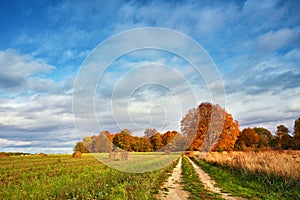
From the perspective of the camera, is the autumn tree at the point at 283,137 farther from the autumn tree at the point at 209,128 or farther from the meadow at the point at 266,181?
the meadow at the point at 266,181

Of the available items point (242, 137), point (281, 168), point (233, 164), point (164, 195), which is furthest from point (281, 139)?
point (164, 195)

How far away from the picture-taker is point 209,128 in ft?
162

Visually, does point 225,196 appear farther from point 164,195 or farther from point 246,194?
point 164,195

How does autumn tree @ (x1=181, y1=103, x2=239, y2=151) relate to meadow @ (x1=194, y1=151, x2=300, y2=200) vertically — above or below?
above

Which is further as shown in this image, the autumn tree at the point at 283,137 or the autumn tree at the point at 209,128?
the autumn tree at the point at 283,137

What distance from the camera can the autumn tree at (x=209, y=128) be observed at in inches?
1924

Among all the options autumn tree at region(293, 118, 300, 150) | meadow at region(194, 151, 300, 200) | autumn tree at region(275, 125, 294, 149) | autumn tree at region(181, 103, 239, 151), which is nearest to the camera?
meadow at region(194, 151, 300, 200)

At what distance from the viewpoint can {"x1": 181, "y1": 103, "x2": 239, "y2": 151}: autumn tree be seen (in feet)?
160

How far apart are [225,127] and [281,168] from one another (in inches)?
1456

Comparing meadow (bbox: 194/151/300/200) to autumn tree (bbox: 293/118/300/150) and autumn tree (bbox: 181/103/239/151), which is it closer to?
autumn tree (bbox: 181/103/239/151)

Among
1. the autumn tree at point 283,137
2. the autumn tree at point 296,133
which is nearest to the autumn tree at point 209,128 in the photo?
the autumn tree at point 296,133

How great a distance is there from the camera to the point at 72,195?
979cm

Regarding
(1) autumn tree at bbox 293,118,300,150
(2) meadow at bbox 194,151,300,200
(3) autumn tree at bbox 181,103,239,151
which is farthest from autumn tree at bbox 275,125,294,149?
(2) meadow at bbox 194,151,300,200

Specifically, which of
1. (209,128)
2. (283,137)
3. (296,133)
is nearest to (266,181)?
(209,128)
